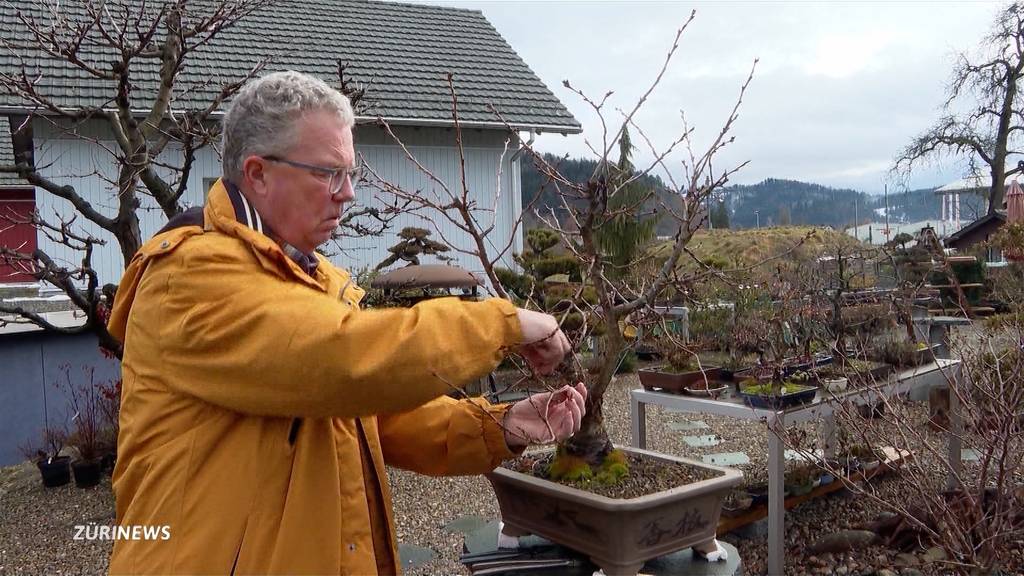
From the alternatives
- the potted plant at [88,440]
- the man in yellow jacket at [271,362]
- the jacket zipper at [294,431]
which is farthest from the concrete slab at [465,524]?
the jacket zipper at [294,431]

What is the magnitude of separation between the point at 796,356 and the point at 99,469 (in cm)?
474

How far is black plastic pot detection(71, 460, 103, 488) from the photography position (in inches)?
216

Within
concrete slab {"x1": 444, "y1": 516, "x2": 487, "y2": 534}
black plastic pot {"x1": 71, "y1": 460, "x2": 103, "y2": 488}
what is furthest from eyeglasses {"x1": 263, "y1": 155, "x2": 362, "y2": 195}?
black plastic pot {"x1": 71, "y1": 460, "x2": 103, "y2": 488}

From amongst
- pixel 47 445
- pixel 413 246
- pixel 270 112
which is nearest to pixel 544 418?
pixel 270 112

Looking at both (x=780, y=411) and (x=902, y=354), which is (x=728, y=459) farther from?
(x=780, y=411)

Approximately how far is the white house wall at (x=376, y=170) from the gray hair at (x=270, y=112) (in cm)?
709

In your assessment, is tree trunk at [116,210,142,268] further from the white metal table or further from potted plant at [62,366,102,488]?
the white metal table

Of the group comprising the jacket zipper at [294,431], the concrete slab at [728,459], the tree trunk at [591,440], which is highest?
the jacket zipper at [294,431]

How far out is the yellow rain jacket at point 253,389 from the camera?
106 centimetres

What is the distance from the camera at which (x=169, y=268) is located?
3.74ft

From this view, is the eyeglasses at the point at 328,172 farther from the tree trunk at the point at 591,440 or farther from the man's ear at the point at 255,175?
the tree trunk at the point at 591,440

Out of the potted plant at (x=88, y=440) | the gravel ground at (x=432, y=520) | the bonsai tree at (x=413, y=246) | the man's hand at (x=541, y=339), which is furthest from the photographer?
the bonsai tree at (x=413, y=246)

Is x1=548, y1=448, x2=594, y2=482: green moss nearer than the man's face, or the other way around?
the man's face

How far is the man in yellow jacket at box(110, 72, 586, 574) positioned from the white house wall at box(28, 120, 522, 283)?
7.11 meters
